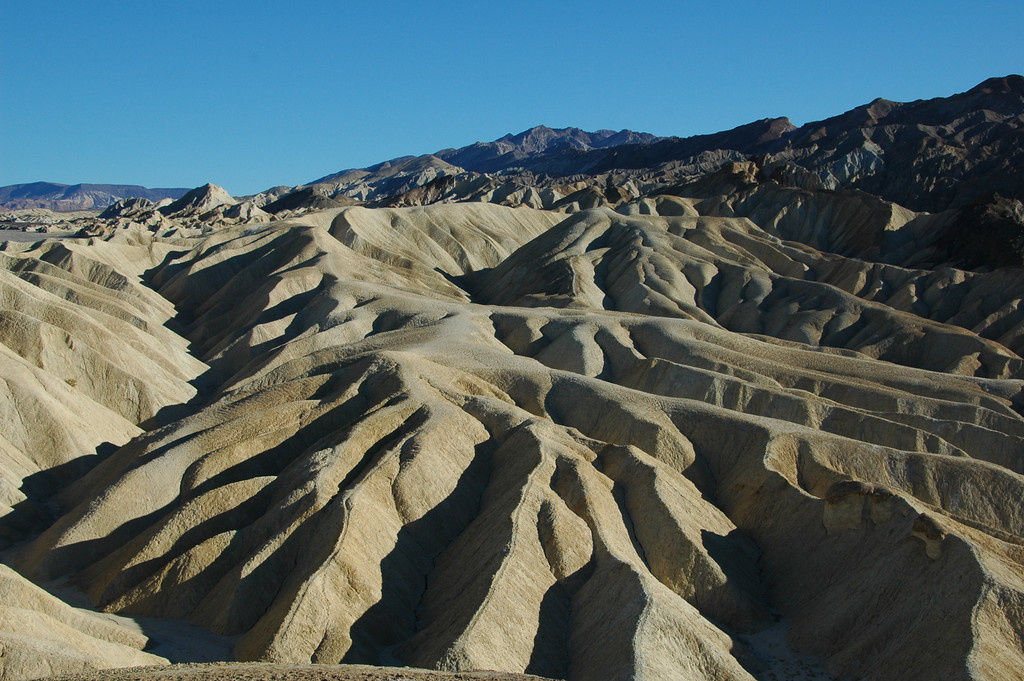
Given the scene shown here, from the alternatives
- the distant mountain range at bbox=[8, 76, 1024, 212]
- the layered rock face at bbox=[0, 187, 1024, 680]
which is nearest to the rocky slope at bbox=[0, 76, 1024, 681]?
the layered rock face at bbox=[0, 187, 1024, 680]

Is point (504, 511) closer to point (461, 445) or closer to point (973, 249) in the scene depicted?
point (461, 445)

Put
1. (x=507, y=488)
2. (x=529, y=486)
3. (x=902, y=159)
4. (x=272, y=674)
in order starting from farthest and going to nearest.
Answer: (x=902, y=159)
(x=507, y=488)
(x=529, y=486)
(x=272, y=674)

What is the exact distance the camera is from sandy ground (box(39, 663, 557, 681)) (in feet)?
59.9

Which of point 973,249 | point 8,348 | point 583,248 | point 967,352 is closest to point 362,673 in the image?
point 8,348

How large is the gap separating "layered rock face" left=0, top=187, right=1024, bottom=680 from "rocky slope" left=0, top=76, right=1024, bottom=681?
0.40 feet

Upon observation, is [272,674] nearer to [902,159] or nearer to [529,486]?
[529,486]

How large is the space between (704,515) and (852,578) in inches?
247

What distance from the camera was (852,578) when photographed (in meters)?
28.5

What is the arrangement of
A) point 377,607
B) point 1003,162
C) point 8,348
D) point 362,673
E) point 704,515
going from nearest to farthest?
1. point 362,673
2. point 377,607
3. point 704,515
4. point 8,348
5. point 1003,162

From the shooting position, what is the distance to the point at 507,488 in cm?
3369

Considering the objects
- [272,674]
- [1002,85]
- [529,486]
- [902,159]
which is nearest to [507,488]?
[529,486]

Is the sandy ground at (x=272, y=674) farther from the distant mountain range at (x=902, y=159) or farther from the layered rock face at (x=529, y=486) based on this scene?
the distant mountain range at (x=902, y=159)

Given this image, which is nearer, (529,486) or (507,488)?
(529,486)

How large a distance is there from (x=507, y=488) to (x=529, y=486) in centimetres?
211
